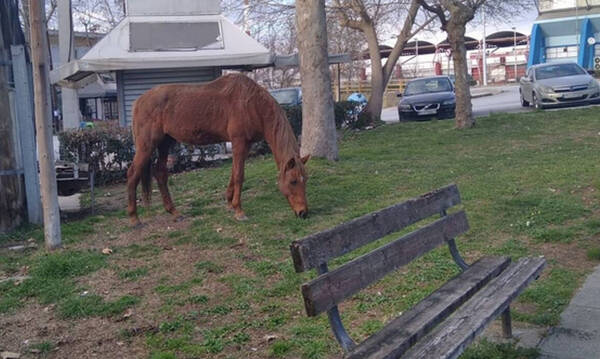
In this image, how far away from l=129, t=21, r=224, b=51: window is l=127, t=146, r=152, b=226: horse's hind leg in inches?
329

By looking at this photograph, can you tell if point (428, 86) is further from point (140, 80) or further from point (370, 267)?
point (370, 267)

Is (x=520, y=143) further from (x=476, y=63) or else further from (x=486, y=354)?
(x=476, y=63)

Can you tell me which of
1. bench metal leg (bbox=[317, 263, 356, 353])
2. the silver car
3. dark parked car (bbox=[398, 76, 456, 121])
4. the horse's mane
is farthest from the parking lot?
bench metal leg (bbox=[317, 263, 356, 353])

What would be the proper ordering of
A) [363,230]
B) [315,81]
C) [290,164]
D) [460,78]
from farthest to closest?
[460,78] → [315,81] → [290,164] → [363,230]

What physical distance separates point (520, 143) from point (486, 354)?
1109 cm

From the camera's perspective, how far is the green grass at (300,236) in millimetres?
5340

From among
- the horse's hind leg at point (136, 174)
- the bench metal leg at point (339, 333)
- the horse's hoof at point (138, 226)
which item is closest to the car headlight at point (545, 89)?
the horse's hind leg at point (136, 174)

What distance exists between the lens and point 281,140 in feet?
29.5

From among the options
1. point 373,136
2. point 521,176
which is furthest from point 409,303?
point 373,136

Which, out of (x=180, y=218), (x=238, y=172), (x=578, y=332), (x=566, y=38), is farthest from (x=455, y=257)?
(x=566, y=38)

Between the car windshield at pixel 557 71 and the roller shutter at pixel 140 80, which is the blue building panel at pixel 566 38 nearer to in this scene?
the car windshield at pixel 557 71

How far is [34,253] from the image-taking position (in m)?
8.11

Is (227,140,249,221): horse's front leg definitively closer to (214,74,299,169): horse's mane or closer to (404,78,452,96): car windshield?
(214,74,299,169): horse's mane

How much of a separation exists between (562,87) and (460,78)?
5435 mm
